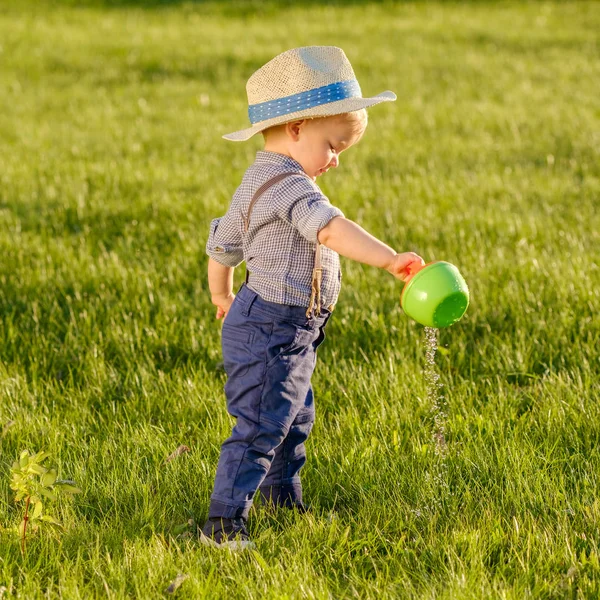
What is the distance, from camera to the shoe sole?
114 inches

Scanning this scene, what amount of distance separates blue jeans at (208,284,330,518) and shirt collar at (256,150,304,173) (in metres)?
0.44

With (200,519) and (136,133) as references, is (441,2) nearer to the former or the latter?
(136,133)

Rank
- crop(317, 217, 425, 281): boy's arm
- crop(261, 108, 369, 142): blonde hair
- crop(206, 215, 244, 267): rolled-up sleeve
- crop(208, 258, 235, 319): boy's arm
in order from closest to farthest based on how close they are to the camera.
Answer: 1. crop(317, 217, 425, 281): boy's arm
2. crop(261, 108, 369, 142): blonde hair
3. crop(206, 215, 244, 267): rolled-up sleeve
4. crop(208, 258, 235, 319): boy's arm

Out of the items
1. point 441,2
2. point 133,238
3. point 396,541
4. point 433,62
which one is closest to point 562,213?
point 133,238

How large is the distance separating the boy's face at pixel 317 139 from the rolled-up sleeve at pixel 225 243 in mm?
337

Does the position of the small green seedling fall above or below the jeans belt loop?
below

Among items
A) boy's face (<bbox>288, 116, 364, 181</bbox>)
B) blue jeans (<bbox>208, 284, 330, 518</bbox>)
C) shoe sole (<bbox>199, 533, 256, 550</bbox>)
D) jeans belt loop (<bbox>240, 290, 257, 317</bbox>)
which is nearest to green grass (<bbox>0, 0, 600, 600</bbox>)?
shoe sole (<bbox>199, 533, 256, 550</bbox>)

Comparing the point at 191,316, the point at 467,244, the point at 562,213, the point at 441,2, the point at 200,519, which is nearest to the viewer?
the point at 200,519

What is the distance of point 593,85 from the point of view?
11555mm

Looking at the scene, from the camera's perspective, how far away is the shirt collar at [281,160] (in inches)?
117

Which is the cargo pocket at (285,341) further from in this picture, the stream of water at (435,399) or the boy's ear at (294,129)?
the boy's ear at (294,129)

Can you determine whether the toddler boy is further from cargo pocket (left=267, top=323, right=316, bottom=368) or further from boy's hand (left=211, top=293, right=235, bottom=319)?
boy's hand (left=211, top=293, right=235, bottom=319)

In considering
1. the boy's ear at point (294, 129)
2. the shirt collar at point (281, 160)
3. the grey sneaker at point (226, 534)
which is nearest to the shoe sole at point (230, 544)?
the grey sneaker at point (226, 534)

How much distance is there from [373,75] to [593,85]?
2889mm
